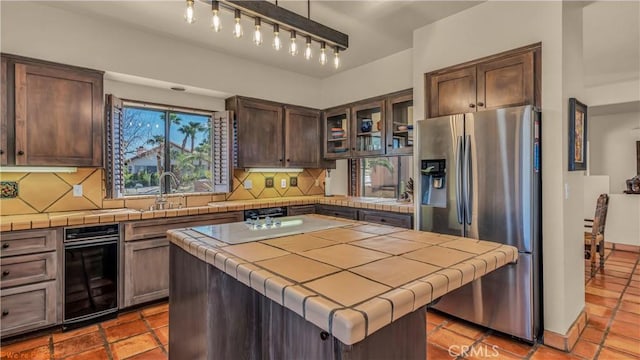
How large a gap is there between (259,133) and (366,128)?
1.36m

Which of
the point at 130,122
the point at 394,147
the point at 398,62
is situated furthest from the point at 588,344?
the point at 130,122

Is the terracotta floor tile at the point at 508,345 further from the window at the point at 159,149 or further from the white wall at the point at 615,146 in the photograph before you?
the white wall at the point at 615,146

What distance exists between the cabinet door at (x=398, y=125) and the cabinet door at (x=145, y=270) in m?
2.60

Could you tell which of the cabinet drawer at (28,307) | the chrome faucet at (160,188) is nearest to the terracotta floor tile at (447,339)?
the chrome faucet at (160,188)

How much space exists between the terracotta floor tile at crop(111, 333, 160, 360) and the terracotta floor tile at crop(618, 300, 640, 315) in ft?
13.3

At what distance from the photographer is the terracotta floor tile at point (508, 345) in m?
2.27

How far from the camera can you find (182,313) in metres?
1.76

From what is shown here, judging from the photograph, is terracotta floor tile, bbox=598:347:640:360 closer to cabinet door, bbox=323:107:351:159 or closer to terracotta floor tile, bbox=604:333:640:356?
terracotta floor tile, bbox=604:333:640:356

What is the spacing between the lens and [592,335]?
8.16 ft

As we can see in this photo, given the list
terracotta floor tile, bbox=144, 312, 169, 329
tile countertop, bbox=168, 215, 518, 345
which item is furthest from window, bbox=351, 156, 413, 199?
terracotta floor tile, bbox=144, 312, 169, 329

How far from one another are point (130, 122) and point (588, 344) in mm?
4460

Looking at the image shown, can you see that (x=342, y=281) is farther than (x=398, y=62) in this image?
No

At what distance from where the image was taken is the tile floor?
2219 millimetres

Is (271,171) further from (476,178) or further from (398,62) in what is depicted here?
(476,178)
